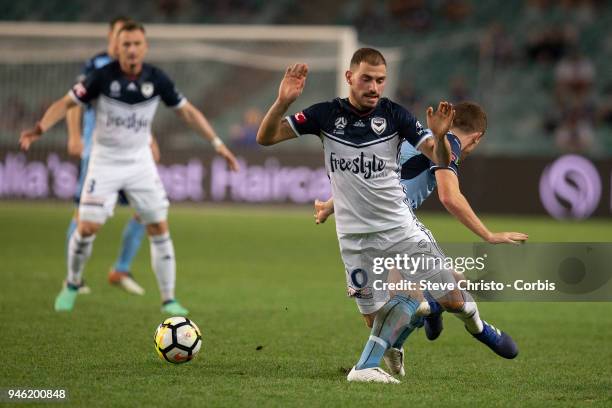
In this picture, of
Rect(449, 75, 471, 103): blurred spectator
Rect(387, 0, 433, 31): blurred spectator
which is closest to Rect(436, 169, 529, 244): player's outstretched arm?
Rect(449, 75, 471, 103): blurred spectator

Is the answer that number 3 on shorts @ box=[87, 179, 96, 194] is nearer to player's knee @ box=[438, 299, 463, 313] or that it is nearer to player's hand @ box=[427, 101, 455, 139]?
player's knee @ box=[438, 299, 463, 313]

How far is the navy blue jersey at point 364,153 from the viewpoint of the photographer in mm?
5941

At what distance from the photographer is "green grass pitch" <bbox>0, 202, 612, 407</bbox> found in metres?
5.44

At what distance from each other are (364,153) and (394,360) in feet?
4.01

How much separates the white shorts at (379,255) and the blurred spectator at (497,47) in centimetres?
1984

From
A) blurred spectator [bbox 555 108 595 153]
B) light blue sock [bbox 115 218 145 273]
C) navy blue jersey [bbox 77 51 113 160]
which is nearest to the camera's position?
navy blue jersey [bbox 77 51 113 160]

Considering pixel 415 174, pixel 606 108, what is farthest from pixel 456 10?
pixel 415 174

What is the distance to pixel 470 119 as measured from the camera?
6266 mm

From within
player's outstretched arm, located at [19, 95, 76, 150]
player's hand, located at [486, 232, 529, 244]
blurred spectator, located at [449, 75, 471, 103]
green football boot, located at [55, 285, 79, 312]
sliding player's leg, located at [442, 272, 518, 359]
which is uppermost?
blurred spectator, located at [449, 75, 471, 103]

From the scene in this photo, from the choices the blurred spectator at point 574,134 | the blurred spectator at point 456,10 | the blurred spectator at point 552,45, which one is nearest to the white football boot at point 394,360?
the blurred spectator at point 574,134

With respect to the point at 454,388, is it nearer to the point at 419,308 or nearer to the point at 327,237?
the point at 419,308

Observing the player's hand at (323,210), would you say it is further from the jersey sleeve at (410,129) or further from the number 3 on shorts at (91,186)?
the number 3 on shorts at (91,186)

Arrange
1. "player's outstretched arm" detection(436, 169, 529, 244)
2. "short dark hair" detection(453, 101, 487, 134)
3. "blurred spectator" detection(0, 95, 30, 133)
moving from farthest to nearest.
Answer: "blurred spectator" detection(0, 95, 30, 133), "short dark hair" detection(453, 101, 487, 134), "player's outstretched arm" detection(436, 169, 529, 244)

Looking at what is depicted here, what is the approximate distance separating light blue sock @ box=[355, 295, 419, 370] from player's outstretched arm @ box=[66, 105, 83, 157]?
15.9ft
